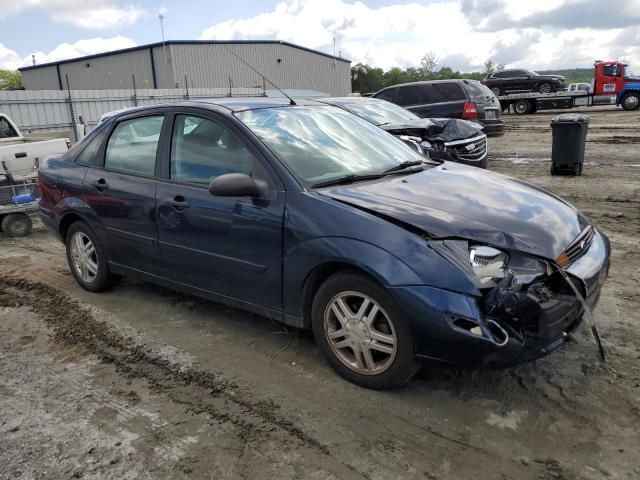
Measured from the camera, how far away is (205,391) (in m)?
3.29

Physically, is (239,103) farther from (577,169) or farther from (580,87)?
(580,87)

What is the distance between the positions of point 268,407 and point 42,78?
5595 cm

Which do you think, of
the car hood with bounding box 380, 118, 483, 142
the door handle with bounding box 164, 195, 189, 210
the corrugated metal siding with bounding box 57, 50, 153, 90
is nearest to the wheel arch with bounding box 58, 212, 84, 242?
the door handle with bounding box 164, 195, 189, 210

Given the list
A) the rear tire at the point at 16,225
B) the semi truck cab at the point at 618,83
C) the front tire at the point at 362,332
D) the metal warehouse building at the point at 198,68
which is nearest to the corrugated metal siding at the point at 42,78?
the metal warehouse building at the point at 198,68

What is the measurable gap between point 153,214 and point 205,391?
1.52 metres

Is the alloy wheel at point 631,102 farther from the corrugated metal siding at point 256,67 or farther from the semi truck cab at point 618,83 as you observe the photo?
the corrugated metal siding at point 256,67

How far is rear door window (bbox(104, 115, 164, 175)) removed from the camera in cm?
429

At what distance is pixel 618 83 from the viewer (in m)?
27.3

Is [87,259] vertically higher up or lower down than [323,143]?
lower down

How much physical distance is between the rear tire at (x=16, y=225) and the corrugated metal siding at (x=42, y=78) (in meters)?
46.2

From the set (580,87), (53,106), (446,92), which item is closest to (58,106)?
(53,106)

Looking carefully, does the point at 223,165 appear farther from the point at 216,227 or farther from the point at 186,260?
the point at 186,260

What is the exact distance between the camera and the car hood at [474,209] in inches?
116

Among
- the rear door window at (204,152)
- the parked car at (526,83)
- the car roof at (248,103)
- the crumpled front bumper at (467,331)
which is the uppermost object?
the parked car at (526,83)
